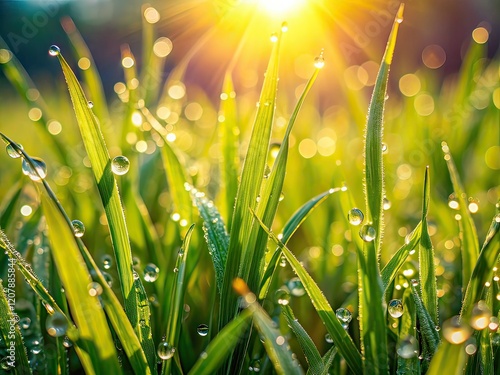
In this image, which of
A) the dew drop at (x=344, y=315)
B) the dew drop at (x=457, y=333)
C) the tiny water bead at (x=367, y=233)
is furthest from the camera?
the dew drop at (x=344, y=315)

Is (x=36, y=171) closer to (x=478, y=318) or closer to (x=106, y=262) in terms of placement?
(x=106, y=262)

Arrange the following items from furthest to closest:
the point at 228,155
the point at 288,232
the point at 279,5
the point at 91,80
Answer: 1. the point at 279,5
2. the point at 91,80
3. the point at 228,155
4. the point at 288,232

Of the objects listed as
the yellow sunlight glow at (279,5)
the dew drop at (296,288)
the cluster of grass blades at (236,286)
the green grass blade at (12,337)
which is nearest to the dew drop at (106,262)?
the cluster of grass blades at (236,286)

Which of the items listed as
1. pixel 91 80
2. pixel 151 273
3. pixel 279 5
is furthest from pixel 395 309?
pixel 279 5

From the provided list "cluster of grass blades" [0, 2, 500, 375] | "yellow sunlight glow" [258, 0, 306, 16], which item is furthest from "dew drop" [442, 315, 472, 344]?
"yellow sunlight glow" [258, 0, 306, 16]

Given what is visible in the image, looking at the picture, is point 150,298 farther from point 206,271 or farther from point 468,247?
point 468,247

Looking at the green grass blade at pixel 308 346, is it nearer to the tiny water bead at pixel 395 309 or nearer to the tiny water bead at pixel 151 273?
the tiny water bead at pixel 395 309

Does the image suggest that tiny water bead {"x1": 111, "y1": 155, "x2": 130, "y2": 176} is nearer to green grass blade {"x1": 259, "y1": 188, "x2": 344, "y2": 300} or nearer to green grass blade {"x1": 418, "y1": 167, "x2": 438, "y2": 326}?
green grass blade {"x1": 259, "y1": 188, "x2": 344, "y2": 300}
